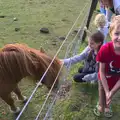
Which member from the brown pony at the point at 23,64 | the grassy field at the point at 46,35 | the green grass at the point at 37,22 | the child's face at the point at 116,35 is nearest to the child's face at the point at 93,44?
→ the brown pony at the point at 23,64

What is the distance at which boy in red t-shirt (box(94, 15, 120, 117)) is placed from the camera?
2049mm

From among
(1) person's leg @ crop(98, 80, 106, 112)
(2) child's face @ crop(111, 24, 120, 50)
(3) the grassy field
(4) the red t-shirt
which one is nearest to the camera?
(2) child's face @ crop(111, 24, 120, 50)

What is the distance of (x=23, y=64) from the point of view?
2.58 meters

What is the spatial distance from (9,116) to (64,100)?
63cm

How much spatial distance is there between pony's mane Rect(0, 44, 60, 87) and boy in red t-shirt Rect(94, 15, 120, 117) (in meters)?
0.48

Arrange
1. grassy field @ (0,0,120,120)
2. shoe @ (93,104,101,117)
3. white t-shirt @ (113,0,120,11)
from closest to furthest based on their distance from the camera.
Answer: shoe @ (93,104,101,117) < grassy field @ (0,0,120,120) < white t-shirt @ (113,0,120,11)

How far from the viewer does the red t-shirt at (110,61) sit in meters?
2.22

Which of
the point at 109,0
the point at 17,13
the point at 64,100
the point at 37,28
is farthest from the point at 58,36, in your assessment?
the point at 64,100

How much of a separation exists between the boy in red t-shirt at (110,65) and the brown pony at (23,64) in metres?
0.48

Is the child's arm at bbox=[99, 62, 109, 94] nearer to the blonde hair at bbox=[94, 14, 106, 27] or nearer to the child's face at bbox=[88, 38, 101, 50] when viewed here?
the child's face at bbox=[88, 38, 101, 50]

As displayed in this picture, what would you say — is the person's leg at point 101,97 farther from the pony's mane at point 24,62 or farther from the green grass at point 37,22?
the green grass at point 37,22

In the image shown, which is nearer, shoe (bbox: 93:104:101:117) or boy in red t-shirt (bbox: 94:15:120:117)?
boy in red t-shirt (bbox: 94:15:120:117)

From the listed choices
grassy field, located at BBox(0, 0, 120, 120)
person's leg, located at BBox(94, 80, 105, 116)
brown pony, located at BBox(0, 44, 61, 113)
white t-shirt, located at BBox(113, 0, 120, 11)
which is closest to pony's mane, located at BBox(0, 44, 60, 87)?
brown pony, located at BBox(0, 44, 61, 113)

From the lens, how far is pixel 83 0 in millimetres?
7305
